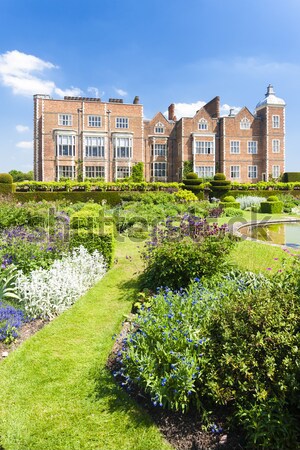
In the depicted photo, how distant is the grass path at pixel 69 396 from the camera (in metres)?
2.80

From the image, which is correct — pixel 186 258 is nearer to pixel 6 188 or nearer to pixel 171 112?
pixel 6 188

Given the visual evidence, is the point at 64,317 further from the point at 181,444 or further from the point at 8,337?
the point at 181,444

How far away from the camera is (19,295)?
548cm

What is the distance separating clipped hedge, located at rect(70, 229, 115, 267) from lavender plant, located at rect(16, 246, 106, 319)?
2.13 feet

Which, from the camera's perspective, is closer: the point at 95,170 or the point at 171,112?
the point at 95,170

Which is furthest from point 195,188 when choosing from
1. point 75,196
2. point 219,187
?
point 75,196

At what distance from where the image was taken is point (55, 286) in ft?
18.0

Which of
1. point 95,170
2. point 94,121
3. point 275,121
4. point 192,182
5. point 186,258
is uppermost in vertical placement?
point 275,121

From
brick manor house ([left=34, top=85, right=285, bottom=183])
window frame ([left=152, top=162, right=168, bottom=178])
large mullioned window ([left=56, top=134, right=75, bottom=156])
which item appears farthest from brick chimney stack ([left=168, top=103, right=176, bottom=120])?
large mullioned window ([left=56, top=134, right=75, bottom=156])

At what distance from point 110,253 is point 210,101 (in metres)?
39.2

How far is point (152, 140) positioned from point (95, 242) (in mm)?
31962

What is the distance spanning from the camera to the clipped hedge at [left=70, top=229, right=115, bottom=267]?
7.35 meters

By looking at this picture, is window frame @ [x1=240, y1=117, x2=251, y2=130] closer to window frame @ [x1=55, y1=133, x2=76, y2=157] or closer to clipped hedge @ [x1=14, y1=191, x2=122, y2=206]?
window frame @ [x1=55, y1=133, x2=76, y2=157]

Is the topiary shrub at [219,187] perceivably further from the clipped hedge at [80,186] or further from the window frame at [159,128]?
the window frame at [159,128]
